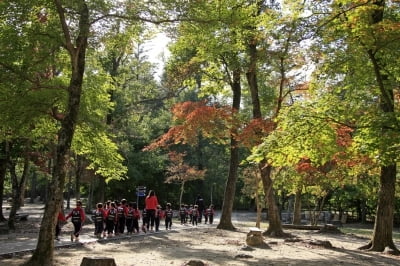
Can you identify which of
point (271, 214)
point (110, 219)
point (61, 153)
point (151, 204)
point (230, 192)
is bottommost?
point (110, 219)

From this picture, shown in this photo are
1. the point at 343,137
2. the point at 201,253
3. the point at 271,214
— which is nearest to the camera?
the point at 201,253

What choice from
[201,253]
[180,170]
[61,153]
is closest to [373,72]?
[201,253]

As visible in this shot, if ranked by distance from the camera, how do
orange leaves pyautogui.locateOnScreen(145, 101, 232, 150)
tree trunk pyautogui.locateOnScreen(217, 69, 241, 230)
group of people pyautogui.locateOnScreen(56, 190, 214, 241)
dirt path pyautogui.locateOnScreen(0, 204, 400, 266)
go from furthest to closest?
1. tree trunk pyautogui.locateOnScreen(217, 69, 241, 230)
2. orange leaves pyautogui.locateOnScreen(145, 101, 232, 150)
3. group of people pyautogui.locateOnScreen(56, 190, 214, 241)
4. dirt path pyautogui.locateOnScreen(0, 204, 400, 266)

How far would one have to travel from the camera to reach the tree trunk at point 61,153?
909 cm

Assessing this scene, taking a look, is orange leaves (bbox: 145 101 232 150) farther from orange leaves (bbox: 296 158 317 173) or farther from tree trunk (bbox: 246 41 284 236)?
orange leaves (bbox: 296 158 317 173)

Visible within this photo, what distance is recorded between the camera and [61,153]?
924 centimetres

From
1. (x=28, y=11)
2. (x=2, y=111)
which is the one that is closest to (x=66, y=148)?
(x=2, y=111)

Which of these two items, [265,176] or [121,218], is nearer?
[121,218]

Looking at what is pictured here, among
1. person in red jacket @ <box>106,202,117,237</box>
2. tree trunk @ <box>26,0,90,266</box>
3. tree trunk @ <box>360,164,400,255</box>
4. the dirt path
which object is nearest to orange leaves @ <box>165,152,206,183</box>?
person in red jacket @ <box>106,202,117,237</box>

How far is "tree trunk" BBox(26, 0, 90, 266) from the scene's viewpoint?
9086mm

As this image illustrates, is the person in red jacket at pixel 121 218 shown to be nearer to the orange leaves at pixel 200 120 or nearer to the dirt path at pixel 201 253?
the dirt path at pixel 201 253

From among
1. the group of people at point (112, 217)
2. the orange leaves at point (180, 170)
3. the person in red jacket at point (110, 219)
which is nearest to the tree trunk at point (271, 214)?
the group of people at point (112, 217)

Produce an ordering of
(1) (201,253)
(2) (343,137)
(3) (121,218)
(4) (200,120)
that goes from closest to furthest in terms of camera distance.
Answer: (1) (201,253), (2) (343,137), (3) (121,218), (4) (200,120)

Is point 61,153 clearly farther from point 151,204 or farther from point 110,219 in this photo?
point 151,204
